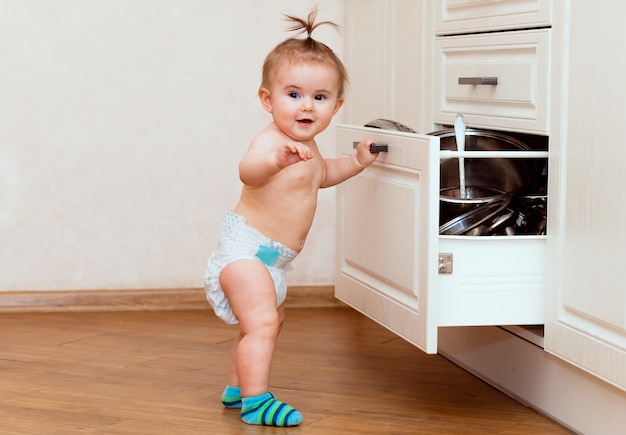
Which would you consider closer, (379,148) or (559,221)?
(559,221)

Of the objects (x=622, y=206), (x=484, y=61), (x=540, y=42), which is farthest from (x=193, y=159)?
(x=622, y=206)

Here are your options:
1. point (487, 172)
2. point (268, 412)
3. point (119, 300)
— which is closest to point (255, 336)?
point (268, 412)

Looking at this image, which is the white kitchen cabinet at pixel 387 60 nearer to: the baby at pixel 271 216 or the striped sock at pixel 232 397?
the baby at pixel 271 216

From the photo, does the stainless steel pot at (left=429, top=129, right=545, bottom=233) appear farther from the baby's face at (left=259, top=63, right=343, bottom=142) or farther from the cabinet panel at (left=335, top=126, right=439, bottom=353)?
the baby's face at (left=259, top=63, right=343, bottom=142)

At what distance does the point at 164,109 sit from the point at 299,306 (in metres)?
0.63

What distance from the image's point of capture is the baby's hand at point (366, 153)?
161 centimetres

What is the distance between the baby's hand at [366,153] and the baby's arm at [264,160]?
14cm

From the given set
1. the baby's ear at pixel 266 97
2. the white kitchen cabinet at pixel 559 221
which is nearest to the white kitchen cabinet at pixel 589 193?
the white kitchen cabinet at pixel 559 221

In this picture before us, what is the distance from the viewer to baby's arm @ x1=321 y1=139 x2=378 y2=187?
5.31ft

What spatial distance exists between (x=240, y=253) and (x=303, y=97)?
28 centimetres

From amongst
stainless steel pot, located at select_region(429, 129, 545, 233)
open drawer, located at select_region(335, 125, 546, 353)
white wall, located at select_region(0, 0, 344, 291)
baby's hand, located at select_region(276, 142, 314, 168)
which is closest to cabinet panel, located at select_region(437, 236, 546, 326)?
open drawer, located at select_region(335, 125, 546, 353)

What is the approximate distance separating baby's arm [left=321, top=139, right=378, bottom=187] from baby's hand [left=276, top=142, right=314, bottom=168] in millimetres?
144

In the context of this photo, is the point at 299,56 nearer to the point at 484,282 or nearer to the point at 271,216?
the point at 271,216

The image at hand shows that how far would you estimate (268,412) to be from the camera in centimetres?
155
